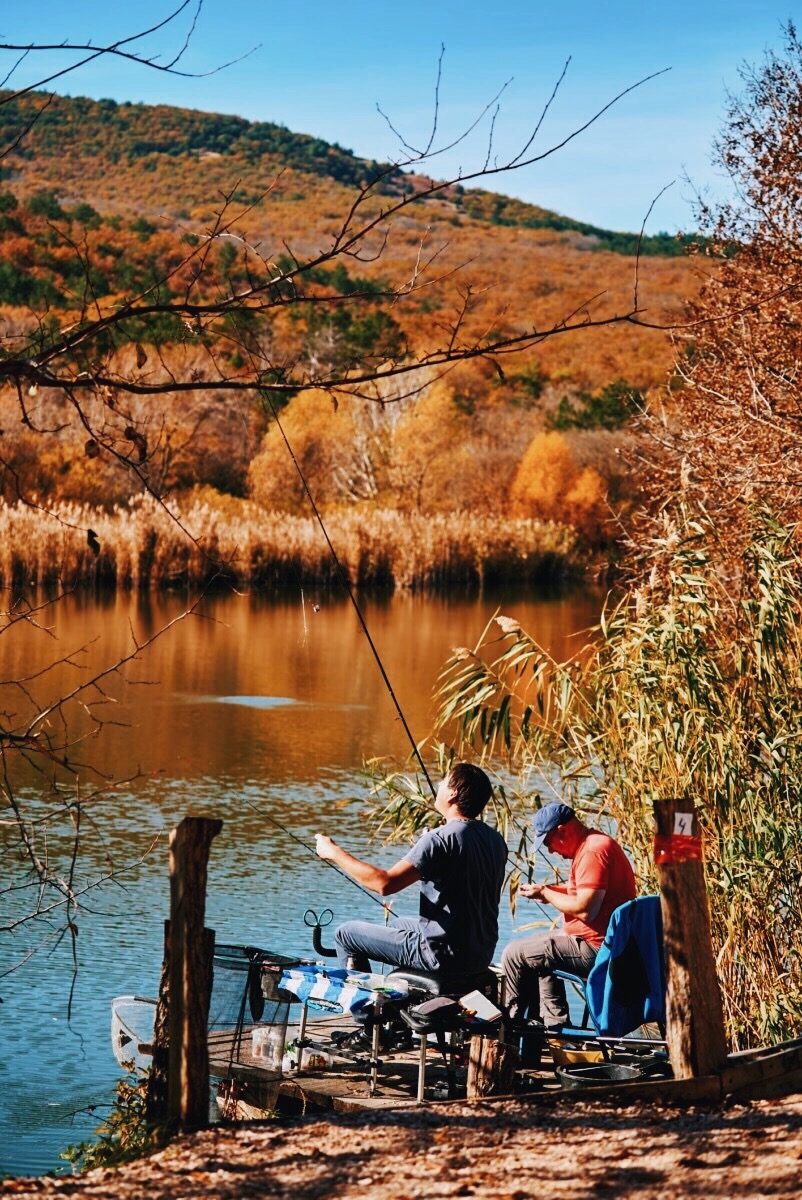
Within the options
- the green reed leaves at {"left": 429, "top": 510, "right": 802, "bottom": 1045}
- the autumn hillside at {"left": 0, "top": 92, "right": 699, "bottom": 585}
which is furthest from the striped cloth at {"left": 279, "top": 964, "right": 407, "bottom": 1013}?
the autumn hillside at {"left": 0, "top": 92, "right": 699, "bottom": 585}

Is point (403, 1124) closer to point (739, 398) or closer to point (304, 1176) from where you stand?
point (304, 1176)

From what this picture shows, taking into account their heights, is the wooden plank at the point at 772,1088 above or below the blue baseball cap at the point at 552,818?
below

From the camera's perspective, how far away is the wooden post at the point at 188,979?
4594 millimetres

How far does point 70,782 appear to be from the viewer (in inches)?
559

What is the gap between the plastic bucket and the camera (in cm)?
535

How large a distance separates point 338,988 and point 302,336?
56.5 m

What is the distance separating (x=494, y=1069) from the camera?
203 inches

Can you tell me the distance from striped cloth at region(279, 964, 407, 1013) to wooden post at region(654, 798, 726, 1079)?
995 millimetres

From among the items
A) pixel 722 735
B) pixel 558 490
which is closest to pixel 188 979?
pixel 722 735

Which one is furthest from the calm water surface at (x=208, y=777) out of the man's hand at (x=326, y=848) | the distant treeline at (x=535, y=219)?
the distant treeline at (x=535, y=219)

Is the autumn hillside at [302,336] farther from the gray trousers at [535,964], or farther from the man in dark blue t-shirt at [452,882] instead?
the gray trousers at [535,964]

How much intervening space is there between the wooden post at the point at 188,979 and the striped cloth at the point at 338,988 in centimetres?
89

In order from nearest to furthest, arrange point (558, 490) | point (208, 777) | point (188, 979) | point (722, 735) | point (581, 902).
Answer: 1. point (188, 979)
2. point (581, 902)
3. point (722, 735)
4. point (208, 777)
5. point (558, 490)

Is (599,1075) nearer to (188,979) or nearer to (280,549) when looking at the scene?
(188,979)
